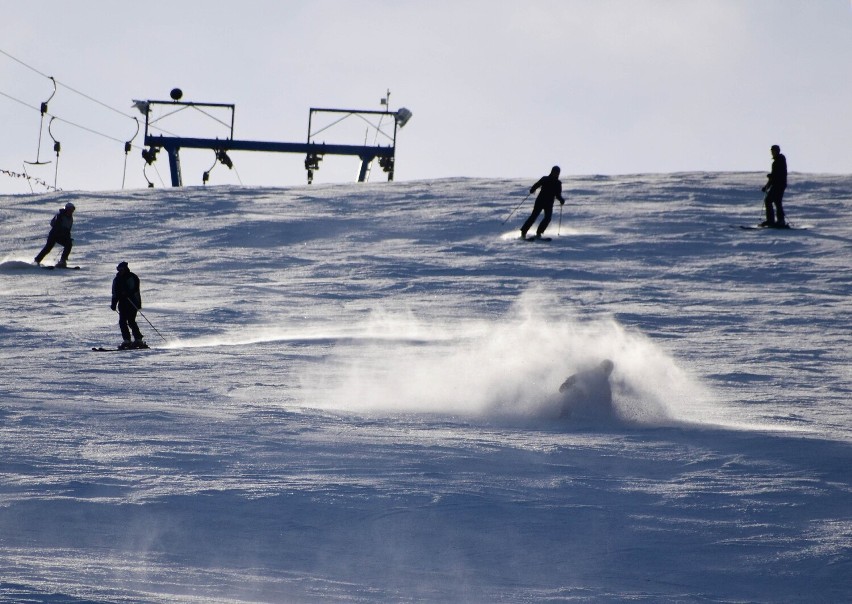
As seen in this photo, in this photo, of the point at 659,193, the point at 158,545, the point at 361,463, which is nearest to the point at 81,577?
the point at 158,545

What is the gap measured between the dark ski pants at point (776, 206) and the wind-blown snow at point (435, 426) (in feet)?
2.30

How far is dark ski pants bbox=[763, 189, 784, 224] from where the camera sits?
23047mm

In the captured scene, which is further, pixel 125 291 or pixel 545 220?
pixel 545 220

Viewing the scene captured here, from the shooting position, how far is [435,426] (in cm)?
944

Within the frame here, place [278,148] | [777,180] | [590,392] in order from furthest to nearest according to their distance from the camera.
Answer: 1. [278,148]
2. [777,180]
3. [590,392]

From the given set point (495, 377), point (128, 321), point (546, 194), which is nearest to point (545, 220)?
point (546, 194)

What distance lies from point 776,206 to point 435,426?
1606cm

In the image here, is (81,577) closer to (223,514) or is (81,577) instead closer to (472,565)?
(223,514)

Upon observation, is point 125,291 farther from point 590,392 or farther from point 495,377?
point 590,392

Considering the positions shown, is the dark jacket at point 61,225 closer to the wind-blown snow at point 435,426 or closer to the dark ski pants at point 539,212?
the wind-blown snow at point 435,426

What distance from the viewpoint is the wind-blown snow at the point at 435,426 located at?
588cm

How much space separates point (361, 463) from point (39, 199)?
2623 cm

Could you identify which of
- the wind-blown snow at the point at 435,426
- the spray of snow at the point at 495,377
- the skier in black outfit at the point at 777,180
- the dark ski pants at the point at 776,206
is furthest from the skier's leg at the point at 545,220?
the spray of snow at the point at 495,377

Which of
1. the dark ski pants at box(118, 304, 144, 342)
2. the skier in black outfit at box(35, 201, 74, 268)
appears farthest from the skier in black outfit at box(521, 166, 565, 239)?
the dark ski pants at box(118, 304, 144, 342)
